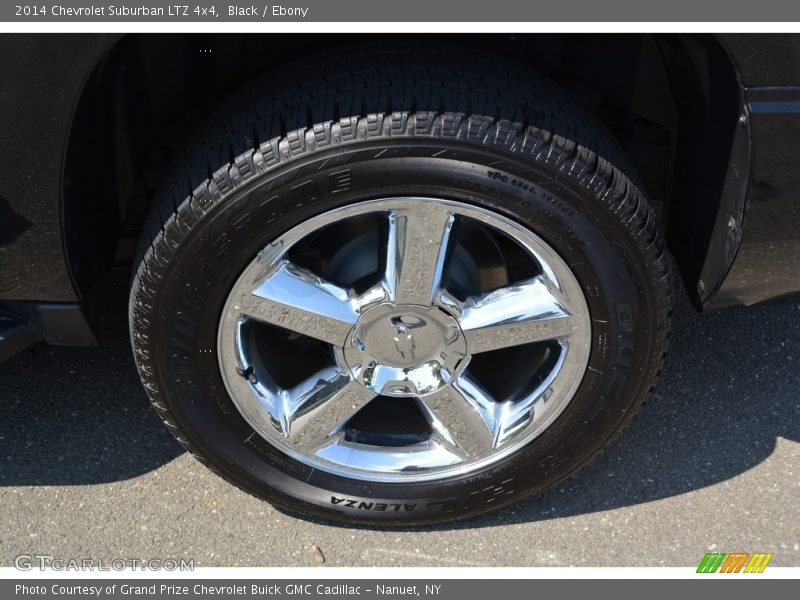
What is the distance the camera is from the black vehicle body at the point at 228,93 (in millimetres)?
1570

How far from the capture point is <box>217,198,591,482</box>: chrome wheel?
1.85 m

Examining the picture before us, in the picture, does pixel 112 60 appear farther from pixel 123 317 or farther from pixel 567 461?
pixel 567 461

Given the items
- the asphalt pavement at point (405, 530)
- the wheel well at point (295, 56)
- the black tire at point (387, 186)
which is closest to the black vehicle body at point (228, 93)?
the wheel well at point (295, 56)

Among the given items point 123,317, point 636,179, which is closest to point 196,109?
point 123,317

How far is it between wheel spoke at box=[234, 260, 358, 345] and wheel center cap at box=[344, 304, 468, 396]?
0.04 m

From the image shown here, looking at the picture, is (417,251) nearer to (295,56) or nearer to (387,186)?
(387,186)

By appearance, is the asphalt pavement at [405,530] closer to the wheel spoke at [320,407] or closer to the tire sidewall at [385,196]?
the tire sidewall at [385,196]

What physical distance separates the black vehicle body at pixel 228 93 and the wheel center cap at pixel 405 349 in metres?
0.61

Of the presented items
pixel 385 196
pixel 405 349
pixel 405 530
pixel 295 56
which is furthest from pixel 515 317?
pixel 295 56

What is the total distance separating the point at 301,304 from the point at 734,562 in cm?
128

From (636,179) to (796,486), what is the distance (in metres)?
1.04

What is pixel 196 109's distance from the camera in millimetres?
2055

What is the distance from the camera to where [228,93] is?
2.00 metres

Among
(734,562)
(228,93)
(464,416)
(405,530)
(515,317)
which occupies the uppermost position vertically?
(228,93)
